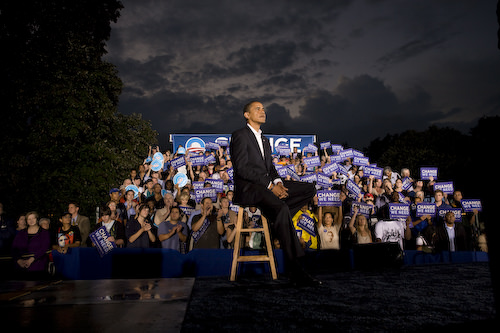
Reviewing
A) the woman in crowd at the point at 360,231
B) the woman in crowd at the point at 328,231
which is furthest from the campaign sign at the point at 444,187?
the woman in crowd at the point at 328,231

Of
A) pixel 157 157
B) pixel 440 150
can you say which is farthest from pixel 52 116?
pixel 440 150

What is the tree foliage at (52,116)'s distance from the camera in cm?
1323

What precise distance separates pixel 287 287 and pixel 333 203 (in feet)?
16.3

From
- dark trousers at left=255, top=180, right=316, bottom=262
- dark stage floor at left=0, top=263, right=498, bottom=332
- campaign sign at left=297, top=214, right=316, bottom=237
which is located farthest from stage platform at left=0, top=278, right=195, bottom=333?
campaign sign at left=297, top=214, right=316, bottom=237

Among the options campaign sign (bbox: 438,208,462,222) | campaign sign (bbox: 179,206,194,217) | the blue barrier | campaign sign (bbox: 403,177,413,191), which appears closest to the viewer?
the blue barrier

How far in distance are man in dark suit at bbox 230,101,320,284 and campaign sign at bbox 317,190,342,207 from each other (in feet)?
13.7

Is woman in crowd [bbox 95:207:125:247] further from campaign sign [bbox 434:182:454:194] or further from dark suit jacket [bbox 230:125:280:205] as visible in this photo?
campaign sign [bbox 434:182:454:194]

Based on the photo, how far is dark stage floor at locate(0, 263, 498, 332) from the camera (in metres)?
2.26

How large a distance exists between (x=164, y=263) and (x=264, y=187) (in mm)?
2584

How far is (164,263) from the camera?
5824mm

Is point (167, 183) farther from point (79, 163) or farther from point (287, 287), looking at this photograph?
point (287, 287)

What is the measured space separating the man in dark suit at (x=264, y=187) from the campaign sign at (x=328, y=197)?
13.7 ft

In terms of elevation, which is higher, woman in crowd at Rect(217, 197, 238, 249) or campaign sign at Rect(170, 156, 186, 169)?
campaign sign at Rect(170, 156, 186, 169)

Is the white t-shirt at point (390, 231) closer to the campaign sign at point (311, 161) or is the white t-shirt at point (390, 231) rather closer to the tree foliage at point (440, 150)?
the tree foliage at point (440, 150)
